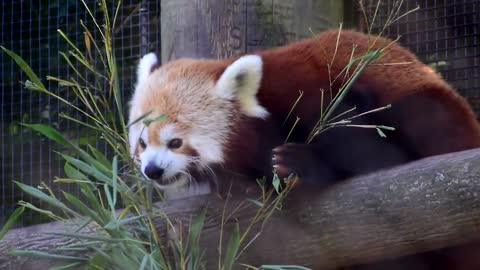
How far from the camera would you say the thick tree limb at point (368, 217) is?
190 centimetres

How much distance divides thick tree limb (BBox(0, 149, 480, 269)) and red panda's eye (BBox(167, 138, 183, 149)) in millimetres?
133

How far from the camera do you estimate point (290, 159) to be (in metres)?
2.15

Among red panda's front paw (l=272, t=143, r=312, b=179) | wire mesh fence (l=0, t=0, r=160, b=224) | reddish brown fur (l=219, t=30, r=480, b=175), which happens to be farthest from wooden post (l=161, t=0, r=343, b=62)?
wire mesh fence (l=0, t=0, r=160, b=224)

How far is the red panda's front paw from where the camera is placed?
84.4 inches

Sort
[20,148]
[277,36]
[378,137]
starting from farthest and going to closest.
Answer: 1. [20,148]
2. [277,36]
3. [378,137]

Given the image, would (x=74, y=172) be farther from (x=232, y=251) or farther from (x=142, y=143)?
(x=232, y=251)

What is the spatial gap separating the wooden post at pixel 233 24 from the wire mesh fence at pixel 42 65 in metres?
0.99

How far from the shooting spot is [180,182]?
2213mm

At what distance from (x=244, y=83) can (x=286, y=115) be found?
0.13 metres

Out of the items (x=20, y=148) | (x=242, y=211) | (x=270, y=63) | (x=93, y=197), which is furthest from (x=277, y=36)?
(x=20, y=148)

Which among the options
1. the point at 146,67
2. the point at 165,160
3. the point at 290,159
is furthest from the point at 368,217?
the point at 146,67

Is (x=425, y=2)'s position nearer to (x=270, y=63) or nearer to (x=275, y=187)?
(x=270, y=63)

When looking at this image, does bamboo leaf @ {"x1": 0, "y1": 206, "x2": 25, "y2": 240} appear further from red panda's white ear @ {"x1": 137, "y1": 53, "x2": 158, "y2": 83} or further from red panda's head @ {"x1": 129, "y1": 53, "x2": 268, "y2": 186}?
red panda's white ear @ {"x1": 137, "y1": 53, "x2": 158, "y2": 83}

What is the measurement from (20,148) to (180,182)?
180 centimetres
